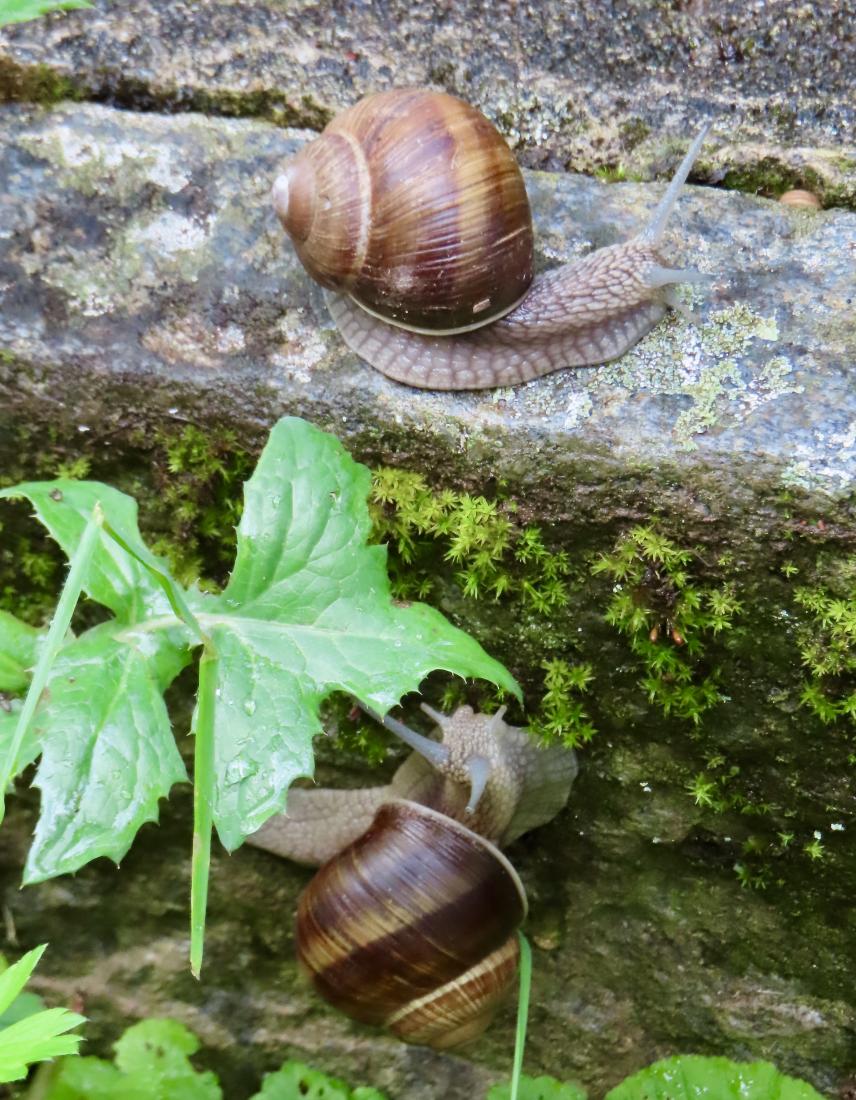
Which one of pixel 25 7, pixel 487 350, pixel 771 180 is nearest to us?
pixel 25 7

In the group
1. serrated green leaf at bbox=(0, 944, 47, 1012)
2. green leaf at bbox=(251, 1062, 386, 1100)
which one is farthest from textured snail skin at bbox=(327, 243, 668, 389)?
green leaf at bbox=(251, 1062, 386, 1100)

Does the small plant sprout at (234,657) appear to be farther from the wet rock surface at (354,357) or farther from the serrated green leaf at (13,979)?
the wet rock surface at (354,357)

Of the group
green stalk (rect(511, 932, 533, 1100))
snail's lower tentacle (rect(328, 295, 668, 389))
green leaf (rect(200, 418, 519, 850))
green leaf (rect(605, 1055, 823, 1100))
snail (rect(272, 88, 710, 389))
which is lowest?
green leaf (rect(605, 1055, 823, 1100))

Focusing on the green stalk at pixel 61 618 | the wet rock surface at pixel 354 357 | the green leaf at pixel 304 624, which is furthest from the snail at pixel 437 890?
the green stalk at pixel 61 618

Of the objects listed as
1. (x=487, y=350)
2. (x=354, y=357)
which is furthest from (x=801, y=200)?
(x=354, y=357)

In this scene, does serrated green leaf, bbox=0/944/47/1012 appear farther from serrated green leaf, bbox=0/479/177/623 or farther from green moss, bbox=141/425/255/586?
green moss, bbox=141/425/255/586

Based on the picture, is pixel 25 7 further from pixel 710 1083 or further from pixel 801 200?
pixel 710 1083

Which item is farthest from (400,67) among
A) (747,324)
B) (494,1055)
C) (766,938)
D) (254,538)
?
(494,1055)
